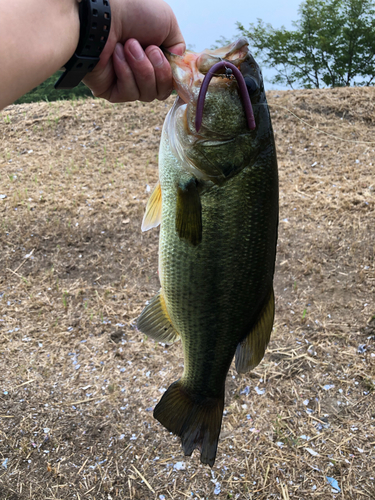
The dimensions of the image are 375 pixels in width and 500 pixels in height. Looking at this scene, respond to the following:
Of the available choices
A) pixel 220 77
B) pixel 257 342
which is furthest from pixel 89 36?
pixel 257 342

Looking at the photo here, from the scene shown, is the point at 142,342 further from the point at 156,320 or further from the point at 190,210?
the point at 190,210

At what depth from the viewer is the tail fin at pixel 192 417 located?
1.37 meters

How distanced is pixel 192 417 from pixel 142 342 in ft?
5.72

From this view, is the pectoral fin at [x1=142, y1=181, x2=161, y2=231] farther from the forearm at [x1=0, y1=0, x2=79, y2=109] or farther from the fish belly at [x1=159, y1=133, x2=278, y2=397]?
the forearm at [x1=0, y1=0, x2=79, y2=109]

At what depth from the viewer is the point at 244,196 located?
118 centimetres

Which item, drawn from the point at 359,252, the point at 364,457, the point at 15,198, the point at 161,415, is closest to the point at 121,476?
the point at 161,415

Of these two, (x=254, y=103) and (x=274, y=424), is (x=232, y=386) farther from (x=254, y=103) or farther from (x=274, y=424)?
(x=254, y=103)

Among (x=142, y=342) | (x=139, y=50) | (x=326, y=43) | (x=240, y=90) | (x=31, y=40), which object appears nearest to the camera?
(x=31, y=40)

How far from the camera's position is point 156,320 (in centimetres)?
142

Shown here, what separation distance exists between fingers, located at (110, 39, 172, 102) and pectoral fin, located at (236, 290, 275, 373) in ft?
2.59

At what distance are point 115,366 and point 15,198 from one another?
2537mm

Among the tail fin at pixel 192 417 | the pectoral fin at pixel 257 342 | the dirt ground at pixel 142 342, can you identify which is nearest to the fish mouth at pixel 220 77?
the pectoral fin at pixel 257 342

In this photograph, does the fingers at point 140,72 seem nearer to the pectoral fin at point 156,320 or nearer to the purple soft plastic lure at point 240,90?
the purple soft plastic lure at point 240,90

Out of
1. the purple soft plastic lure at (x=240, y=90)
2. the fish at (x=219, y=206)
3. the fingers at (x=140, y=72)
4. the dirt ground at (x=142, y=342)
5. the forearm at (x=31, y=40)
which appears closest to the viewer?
the forearm at (x=31, y=40)
